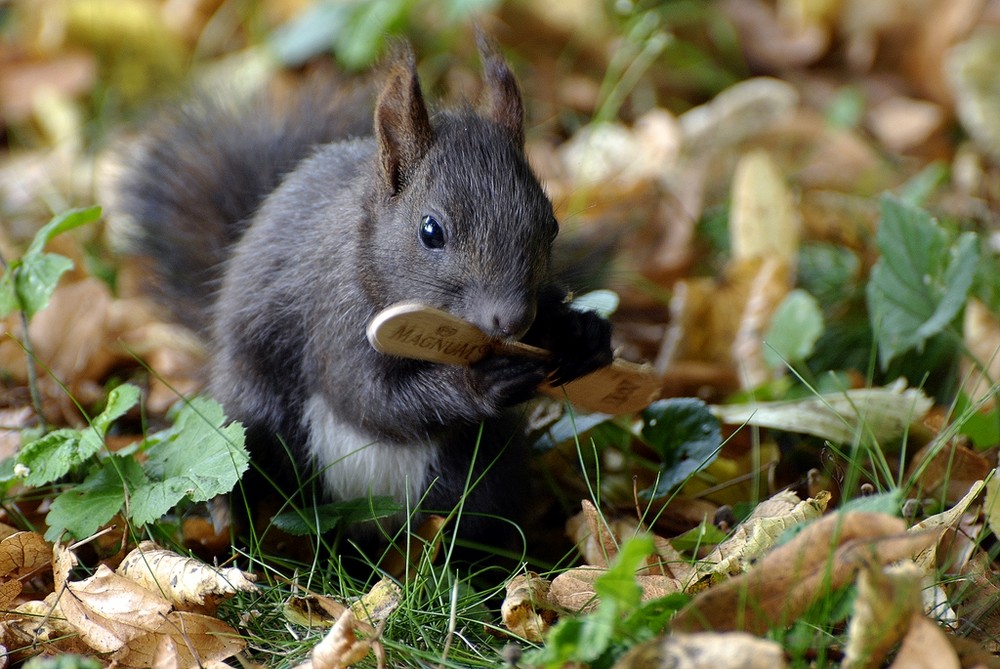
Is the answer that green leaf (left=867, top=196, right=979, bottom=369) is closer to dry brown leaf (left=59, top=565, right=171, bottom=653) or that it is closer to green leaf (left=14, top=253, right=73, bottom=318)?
dry brown leaf (left=59, top=565, right=171, bottom=653)

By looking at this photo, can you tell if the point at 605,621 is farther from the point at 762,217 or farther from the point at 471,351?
the point at 762,217

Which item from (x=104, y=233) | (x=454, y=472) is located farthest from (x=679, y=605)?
(x=104, y=233)

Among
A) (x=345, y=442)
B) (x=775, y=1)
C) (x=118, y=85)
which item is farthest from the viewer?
(x=775, y=1)

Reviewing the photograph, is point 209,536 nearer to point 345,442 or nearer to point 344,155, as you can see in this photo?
point 345,442

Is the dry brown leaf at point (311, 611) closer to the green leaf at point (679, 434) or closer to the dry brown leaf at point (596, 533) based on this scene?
the dry brown leaf at point (596, 533)

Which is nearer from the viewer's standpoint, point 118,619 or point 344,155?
point 118,619

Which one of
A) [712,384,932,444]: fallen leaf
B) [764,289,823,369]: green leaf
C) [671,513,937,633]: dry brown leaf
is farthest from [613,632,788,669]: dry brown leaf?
[764,289,823,369]: green leaf
